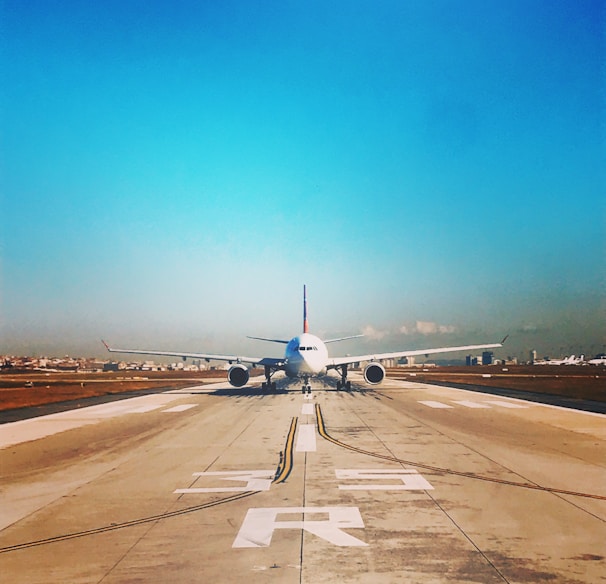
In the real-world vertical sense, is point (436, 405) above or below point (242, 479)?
above

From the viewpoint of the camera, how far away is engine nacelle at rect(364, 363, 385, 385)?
41031 mm

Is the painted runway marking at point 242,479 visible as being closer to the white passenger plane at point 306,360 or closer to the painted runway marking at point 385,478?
the painted runway marking at point 385,478

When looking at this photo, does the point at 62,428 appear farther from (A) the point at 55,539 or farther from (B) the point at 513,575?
(B) the point at 513,575

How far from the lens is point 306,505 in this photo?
1016 centimetres

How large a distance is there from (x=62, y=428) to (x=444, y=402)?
21.1 meters

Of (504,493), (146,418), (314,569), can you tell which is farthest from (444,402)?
(314,569)

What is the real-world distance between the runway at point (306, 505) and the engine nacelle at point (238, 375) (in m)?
19.8

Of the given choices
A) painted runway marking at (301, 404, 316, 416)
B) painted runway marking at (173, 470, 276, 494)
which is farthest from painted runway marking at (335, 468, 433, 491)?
painted runway marking at (301, 404, 316, 416)

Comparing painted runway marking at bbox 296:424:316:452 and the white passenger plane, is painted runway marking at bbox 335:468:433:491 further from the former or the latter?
the white passenger plane

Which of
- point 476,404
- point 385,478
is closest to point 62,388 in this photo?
point 476,404

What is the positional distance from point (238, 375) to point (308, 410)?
13.5 metres

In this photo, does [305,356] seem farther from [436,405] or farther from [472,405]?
[472,405]

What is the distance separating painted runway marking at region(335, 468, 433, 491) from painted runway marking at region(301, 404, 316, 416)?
45.0ft

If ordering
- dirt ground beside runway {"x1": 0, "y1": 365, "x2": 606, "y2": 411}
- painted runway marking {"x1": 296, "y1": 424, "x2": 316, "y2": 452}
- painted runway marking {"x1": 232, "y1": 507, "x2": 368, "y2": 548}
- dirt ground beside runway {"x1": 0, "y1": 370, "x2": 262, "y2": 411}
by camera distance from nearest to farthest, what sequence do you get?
1. painted runway marking {"x1": 232, "y1": 507, "x2": 368, "y2": 548}
2. painted runway marking {"x1": 296, "y1": 424, "x2": 316, "y2": 452}
3. dirt ground beside runway {"x1": 0, "y1": 370, "x2": 262, "y2": 411}
4. dirt ground beside runway {"x1": 0, "y1": 365, "x2": 606, "y2": 411}
